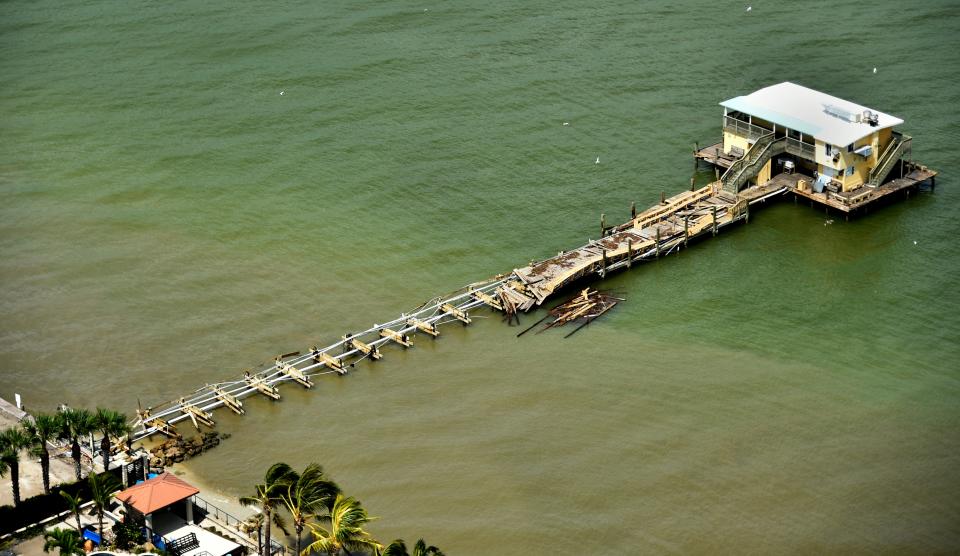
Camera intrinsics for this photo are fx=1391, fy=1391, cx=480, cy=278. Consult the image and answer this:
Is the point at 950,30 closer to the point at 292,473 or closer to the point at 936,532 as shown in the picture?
the point at 936,532

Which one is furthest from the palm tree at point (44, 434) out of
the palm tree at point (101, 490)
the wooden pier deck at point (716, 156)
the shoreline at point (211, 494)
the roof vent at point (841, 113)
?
the roof vent at point (841, 113)

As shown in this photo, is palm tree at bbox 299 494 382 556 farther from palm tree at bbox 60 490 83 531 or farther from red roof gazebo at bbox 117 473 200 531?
palm tree at bbox 60 490 83 531

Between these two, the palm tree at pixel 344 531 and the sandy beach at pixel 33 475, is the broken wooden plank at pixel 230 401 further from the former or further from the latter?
the palm tree at pixel 344 531

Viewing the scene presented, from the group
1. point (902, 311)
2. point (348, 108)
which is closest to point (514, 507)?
point (902, 311)

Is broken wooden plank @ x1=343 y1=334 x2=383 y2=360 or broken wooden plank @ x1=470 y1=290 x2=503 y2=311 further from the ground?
broken wooden plank @ x1=470 y1=290 x2=503 y2=311

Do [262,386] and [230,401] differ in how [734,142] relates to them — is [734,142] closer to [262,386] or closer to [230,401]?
[262,386]

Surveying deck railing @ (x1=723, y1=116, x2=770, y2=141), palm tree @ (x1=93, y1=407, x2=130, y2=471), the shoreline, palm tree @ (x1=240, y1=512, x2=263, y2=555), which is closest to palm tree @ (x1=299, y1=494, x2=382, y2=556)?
palm tree @ (x1=240, y1=512, x2=263, y2=555)

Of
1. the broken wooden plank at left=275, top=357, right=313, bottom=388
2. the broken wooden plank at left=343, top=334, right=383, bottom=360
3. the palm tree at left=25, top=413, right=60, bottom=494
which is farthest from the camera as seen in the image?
the broken wooden plank at left=343, top=334, right=383, bottom=360

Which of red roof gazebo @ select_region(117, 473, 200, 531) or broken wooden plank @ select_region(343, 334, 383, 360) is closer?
red roof gazebo @ select_region(117, 473, 200, 531)
